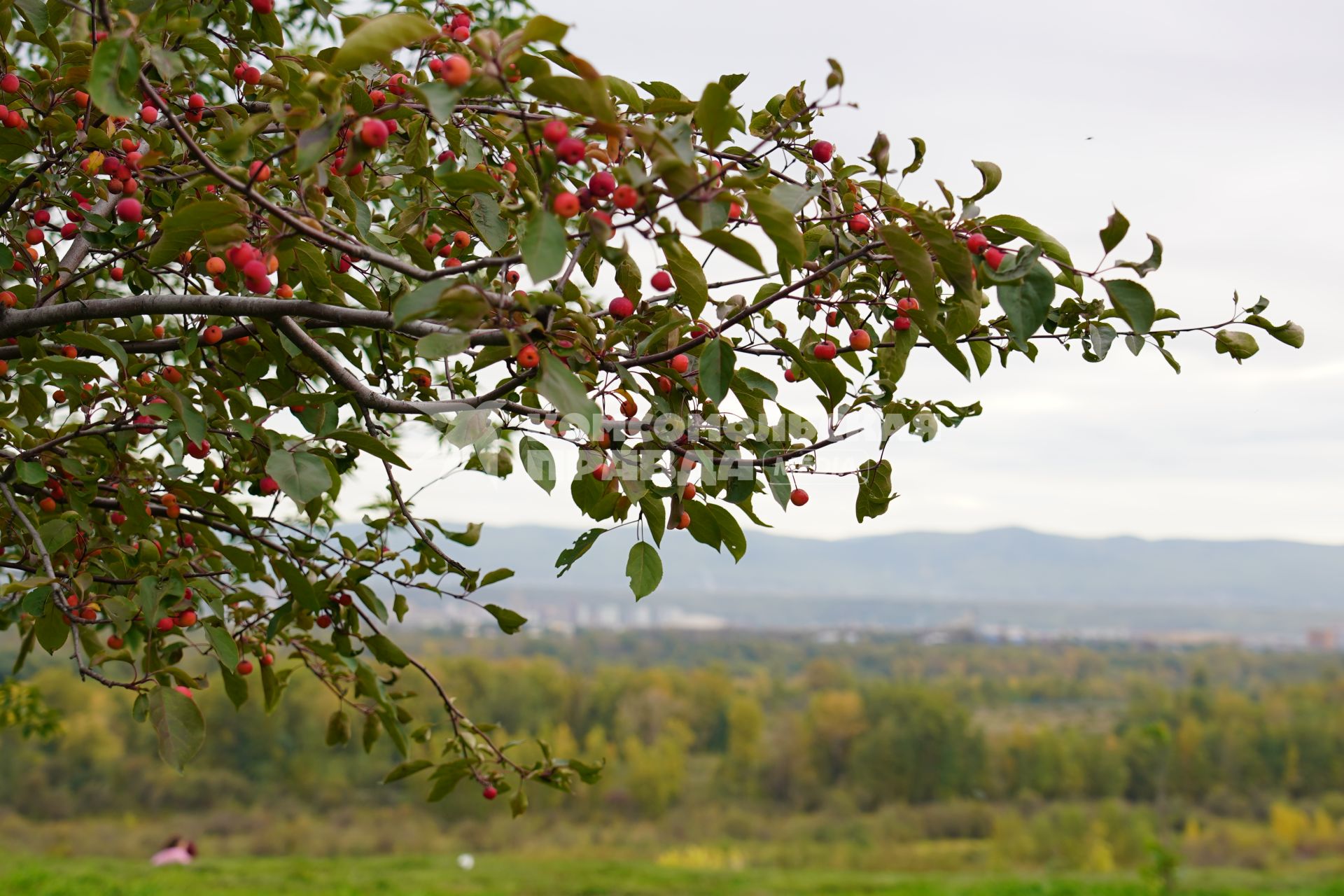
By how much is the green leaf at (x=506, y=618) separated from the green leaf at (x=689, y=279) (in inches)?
41.9

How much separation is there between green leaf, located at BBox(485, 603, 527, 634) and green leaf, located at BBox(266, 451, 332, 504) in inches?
37.1

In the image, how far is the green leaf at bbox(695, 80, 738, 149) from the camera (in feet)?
4.07

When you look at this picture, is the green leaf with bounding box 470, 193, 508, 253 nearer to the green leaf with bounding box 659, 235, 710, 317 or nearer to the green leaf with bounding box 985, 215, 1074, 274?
the green leaf with bounding box 659, 235, 710, 317

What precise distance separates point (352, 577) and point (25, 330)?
2.69 feet

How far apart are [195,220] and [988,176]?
3.95ft

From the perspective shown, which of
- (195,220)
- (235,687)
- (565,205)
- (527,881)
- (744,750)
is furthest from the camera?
(744,750)

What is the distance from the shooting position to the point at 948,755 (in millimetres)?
34344

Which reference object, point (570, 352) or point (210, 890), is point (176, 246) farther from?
point (210, 890)

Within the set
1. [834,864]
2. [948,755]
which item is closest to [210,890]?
[834,864]

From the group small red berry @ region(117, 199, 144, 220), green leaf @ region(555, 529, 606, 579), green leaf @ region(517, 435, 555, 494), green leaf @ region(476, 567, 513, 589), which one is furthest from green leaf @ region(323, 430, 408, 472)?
green leaf @ region(476, 567, 513, 589)

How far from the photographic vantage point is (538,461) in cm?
165

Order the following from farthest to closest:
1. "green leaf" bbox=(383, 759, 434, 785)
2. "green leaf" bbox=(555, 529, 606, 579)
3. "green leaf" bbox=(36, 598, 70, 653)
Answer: "green leaf" bbox=(383, 759, 434, 785) → "green leaf" bbox=(36, 598, 70, 653) → "green leaf" bbox=(555, 529, 606, 579)

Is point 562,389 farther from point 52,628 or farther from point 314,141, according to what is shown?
point 52,628

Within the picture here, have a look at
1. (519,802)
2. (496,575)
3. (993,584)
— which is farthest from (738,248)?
(993,584)
